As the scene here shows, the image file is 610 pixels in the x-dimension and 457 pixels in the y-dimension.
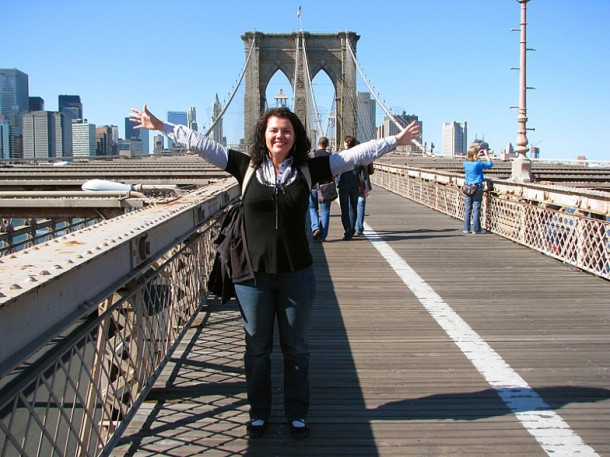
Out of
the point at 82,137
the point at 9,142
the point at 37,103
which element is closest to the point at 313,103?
the point at 9,142

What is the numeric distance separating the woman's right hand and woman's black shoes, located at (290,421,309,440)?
1627 mm

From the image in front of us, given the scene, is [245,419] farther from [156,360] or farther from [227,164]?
[227,164]

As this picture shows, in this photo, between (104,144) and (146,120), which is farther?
(104,144)

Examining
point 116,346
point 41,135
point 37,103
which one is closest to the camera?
point 116,346

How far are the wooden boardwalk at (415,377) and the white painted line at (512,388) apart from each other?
13mm

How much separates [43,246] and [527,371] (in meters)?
2.93

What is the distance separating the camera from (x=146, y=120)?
3615mm

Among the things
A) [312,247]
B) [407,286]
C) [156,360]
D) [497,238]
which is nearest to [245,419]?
[156,360]

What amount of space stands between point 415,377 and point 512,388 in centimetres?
55

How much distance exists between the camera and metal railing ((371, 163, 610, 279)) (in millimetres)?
7699

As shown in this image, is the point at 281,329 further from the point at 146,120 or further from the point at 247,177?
the point at 146,120

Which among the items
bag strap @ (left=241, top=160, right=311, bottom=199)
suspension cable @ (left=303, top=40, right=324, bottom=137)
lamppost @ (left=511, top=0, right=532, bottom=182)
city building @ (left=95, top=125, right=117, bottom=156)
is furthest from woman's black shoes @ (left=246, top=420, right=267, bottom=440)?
city building @ (left=95, top=125, right=117, bottom=156)

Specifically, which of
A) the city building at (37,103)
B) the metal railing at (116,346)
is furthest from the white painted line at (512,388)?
the city building at (37,103)

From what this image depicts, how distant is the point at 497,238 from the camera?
10906 millimetres
